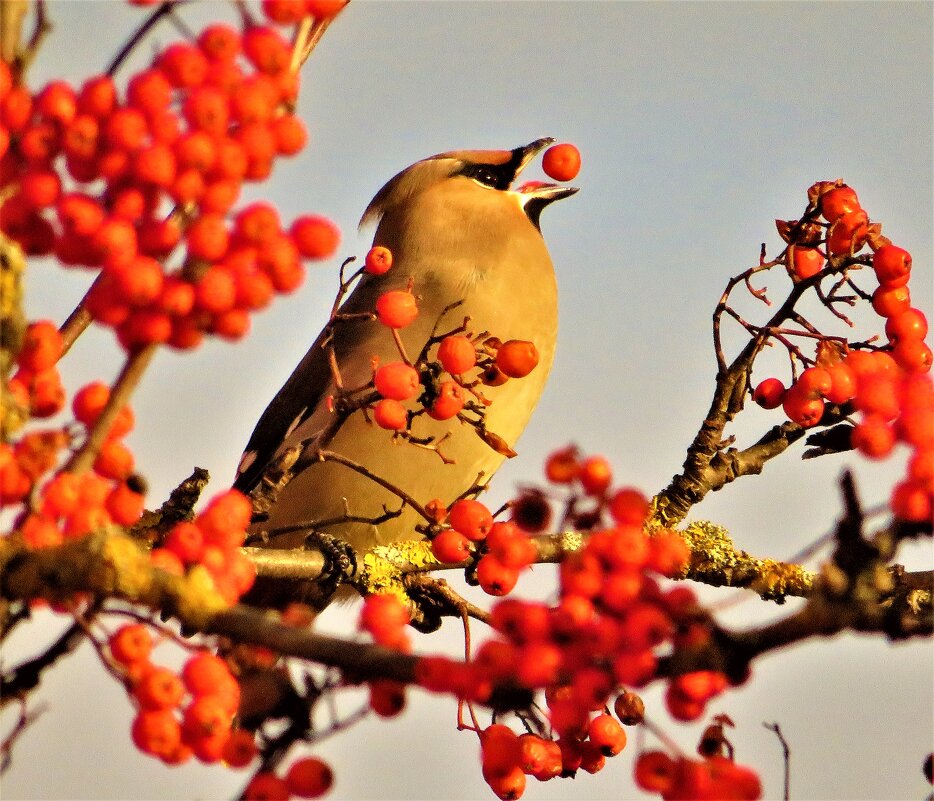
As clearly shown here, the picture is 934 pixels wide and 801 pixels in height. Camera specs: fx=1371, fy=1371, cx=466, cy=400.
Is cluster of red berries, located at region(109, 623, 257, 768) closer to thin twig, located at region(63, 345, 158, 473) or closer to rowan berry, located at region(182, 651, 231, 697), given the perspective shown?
rowan berry, located at region(182, 651, 231, 697)

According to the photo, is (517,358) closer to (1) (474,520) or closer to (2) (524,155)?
(1) (474,520)

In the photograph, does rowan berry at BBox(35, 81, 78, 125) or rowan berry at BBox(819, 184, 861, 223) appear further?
rowan berry at BBox(819, 184, 861, 223)

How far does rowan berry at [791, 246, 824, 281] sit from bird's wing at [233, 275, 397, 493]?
1.64m

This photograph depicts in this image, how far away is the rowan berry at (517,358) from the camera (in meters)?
2.53

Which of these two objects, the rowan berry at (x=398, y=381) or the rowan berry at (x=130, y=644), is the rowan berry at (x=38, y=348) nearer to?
the rowan berry at (x=130, y=644)

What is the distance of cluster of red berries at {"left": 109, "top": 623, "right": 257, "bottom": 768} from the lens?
162cm

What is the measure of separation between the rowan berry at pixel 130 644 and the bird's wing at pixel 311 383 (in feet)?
8.54

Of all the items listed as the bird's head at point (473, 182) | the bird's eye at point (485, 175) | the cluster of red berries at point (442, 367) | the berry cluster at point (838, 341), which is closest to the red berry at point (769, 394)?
the berry cluster at point (838, 341)

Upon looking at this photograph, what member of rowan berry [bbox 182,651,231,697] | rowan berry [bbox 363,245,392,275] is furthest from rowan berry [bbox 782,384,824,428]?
rowan berry [bbox 182,651,231,697]

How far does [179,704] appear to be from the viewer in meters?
1.64

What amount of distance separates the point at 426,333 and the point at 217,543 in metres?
2.60

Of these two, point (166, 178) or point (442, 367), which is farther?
point (442, 367)

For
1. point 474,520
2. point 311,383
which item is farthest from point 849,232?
point 311,383

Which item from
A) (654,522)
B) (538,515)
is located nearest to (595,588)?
(538,515)
